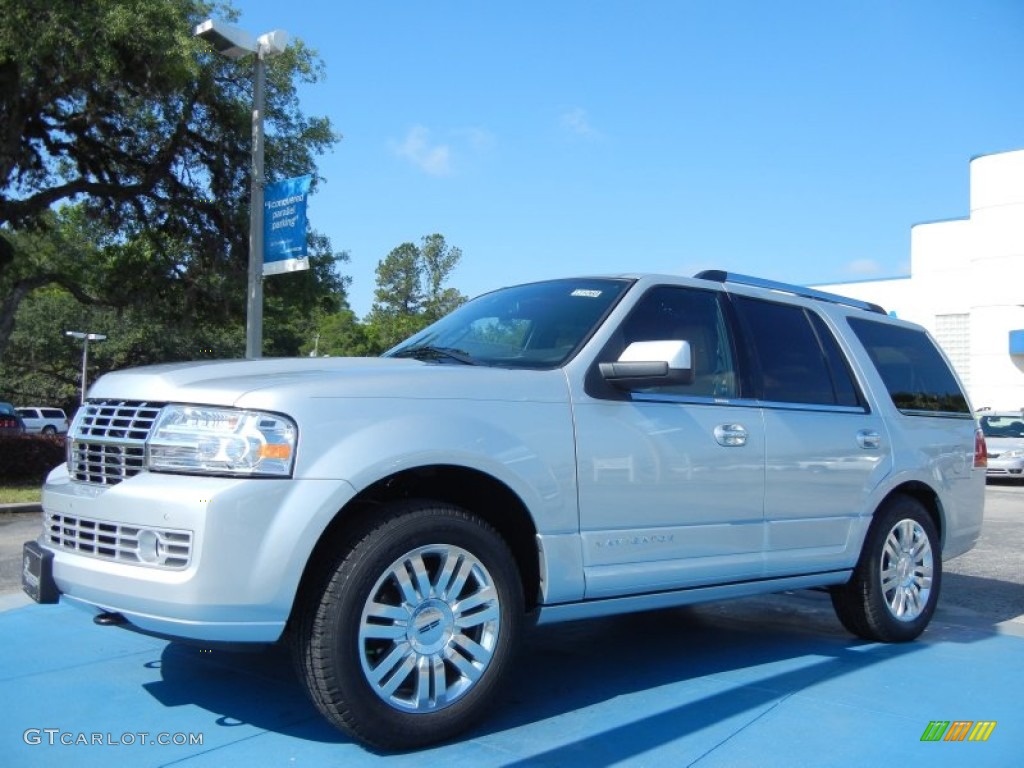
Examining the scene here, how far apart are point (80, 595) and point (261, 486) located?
916 mm

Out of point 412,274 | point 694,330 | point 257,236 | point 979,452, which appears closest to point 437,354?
point 694,330

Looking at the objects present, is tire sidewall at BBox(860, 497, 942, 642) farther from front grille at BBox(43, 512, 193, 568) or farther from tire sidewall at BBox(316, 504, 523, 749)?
front grille at BBox(43, 512, 193, 568)

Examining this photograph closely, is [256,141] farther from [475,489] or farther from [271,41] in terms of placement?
[475,489]

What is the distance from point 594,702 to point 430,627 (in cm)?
106

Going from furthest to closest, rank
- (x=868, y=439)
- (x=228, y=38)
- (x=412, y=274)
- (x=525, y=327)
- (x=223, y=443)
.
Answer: (x=412, y=274) → (x=228, y=38) → (x=868, y=439) → (x=525, y=327) → (x=223, y=443)

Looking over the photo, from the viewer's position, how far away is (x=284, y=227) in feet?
37.2

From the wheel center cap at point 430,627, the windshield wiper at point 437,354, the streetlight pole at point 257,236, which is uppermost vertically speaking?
the streetlight pole at point 257,236

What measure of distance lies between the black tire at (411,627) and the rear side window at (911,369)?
3092 millimetres

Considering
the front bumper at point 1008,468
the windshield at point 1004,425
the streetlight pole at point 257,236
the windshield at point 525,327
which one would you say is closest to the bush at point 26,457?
the streetlight pole at point 257,236

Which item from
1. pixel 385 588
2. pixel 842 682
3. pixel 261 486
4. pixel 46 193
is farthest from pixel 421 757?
pixel 46 193

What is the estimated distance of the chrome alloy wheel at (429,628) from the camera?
3438mm

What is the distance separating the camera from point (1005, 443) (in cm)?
1970

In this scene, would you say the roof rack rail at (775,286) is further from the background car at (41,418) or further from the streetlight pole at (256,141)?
the background car at (41,418)

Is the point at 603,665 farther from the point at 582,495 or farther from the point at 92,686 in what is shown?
the point at 92,686
